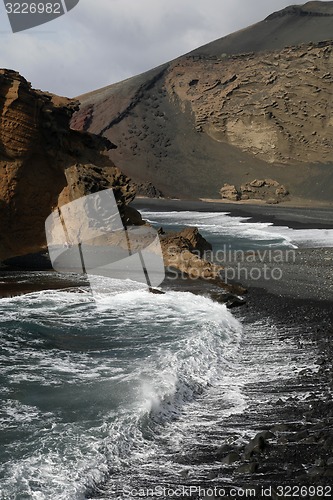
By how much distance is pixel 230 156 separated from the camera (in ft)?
232

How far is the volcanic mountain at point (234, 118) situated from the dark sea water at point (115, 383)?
4883cm

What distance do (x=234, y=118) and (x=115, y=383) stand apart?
222ft

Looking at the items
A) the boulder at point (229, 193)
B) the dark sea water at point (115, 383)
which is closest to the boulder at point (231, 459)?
the dark sea water at point (115, 383)

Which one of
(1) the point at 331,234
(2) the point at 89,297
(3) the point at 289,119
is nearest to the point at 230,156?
(3) the point at 289,119

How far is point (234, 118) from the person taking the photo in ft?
241

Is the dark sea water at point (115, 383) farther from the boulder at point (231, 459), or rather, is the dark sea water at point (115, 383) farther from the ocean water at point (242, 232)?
the ocean water at point (242, 232)

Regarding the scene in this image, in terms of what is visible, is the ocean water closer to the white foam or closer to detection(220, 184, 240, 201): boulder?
detection(220, 184, 240, 201): boulder

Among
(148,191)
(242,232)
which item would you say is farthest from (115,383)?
(148,191)

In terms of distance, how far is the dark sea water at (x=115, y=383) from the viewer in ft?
22.1

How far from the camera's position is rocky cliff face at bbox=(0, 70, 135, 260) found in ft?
63.2

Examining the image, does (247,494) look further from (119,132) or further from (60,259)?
(119,132)

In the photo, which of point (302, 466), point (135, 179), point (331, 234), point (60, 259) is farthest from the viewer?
point (135, 179)

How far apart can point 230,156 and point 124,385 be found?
63494mm

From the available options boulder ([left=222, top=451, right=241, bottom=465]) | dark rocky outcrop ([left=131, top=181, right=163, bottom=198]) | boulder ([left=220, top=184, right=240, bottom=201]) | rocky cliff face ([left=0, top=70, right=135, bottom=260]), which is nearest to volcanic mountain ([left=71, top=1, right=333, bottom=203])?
boulder ([left=220, top=184, right=240, bottom=201])
